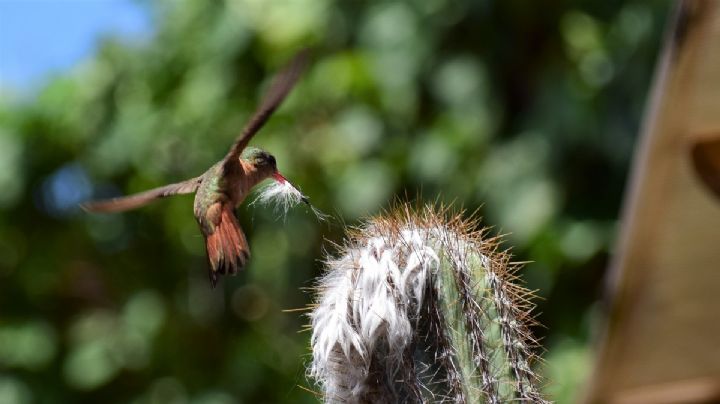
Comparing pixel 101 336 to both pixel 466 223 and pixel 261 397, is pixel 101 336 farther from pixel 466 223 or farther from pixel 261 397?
pixel 466 223

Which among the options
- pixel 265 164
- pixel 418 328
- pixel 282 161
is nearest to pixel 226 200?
pixel 265 164

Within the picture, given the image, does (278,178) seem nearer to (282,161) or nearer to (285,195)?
(285,195)

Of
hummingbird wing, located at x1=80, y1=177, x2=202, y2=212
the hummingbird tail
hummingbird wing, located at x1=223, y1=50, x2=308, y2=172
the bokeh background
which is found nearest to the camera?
hummingbird wing, located at x1=223, y1=50, x2=308, y2=172

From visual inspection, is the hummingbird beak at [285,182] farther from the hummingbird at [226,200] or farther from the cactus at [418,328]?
the cactus at [418,328]

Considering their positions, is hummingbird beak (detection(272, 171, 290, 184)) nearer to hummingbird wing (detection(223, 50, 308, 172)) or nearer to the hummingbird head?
the hummingbird head

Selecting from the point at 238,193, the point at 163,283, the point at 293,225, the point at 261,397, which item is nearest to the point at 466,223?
the point at 238,193

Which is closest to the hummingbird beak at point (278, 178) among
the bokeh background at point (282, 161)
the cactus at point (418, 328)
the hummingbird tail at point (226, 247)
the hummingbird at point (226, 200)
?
the hummingbird at point (226, 200)

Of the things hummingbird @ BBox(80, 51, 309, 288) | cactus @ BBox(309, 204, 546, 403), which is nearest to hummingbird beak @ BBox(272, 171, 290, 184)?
hummingbird @ BBox(80, 51, 309, 288)
